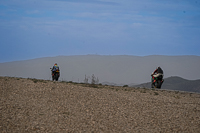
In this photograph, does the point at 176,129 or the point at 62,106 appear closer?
the point at 176,129

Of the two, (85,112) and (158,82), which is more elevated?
(158,82)

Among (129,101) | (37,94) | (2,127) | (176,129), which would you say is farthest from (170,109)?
(2,127)

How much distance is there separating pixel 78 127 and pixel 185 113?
5080mm

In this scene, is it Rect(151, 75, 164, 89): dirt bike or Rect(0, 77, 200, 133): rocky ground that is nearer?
Rect(0, 77, 200, 133): rocky ground

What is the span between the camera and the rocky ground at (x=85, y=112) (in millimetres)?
10189

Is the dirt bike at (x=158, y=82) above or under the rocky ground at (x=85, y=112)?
above

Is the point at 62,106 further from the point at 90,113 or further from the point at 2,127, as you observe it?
the point at 2,127

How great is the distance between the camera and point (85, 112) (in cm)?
1213

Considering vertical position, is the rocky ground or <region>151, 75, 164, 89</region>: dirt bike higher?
<region>151, 75, 164, 89</region>: dirt bike

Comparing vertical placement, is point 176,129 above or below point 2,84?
below

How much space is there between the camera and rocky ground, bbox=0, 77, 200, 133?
1019cm

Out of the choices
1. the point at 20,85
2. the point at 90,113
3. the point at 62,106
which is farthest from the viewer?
the point at 20,85

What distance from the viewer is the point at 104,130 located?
9922 millimetres

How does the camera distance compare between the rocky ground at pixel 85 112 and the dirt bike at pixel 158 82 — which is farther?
the dirt bike at pixel 158 82
